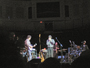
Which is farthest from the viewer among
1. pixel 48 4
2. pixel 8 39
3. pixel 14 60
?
pixel 48 4

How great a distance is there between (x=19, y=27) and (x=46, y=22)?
1.10 meters

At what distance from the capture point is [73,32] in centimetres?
416

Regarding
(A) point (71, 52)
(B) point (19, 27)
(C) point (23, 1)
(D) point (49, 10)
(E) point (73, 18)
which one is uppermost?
(C) point (23, 1)

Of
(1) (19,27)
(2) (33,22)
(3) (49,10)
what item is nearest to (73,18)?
(3) (49,10)

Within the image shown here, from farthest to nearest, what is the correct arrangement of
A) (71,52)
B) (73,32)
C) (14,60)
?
(73,32) → (71,52) → (14,60)

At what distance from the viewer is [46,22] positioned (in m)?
4.59

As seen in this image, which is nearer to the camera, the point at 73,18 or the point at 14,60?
the point at 14,60

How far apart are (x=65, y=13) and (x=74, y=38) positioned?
1154 mm

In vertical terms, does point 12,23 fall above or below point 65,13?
below

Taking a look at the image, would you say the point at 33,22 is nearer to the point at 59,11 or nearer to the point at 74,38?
the point at 59,11

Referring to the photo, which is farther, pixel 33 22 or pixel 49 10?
pixel 33 22

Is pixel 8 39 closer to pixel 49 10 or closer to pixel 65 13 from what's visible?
pixel 49 10

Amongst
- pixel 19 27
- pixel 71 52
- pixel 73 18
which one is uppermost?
pixel 73 18

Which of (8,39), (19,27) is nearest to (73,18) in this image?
(19,27)
